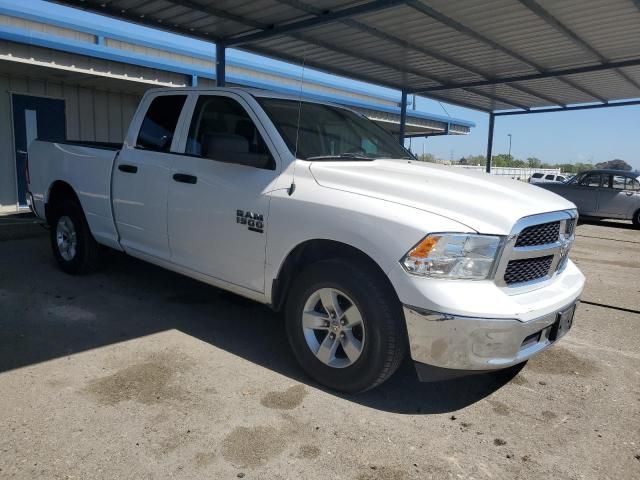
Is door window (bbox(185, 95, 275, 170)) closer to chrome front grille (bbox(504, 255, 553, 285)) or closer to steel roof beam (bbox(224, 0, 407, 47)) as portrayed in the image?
chrome front grille (bbox(504, 255, 553, 285))

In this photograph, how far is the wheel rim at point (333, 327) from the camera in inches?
132

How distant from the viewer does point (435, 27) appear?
8.87 meters

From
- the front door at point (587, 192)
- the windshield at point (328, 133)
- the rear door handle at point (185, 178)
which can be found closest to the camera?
the windshield at point (328, 133)

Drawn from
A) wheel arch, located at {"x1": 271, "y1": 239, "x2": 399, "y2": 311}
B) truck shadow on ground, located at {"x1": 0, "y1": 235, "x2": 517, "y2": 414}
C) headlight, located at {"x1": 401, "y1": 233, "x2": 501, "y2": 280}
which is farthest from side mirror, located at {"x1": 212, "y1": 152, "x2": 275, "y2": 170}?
truck shadow on ground, located at {"x1": 0, "y1": 235, "x2": 517, "y2": 414}

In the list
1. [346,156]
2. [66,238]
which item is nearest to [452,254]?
[346,156]

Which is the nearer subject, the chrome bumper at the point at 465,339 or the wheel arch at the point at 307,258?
the chrome bumper at the point at 465,339

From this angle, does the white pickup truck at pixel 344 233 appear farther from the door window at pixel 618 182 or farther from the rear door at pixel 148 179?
the door window at pixel 618 182

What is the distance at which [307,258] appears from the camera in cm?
370

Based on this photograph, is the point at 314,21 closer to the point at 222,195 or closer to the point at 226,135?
the point at 226,135

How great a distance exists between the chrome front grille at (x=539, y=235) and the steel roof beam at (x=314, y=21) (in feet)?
15.2

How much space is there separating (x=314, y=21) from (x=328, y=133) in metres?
4.39

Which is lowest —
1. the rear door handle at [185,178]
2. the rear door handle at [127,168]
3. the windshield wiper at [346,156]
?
the rear door handle at [185,178]

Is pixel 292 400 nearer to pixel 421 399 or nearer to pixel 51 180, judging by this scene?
pixel 421 399

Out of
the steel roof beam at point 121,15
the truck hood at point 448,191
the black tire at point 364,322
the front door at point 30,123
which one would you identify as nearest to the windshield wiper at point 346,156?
the truck hood at point 448,191
